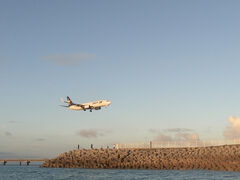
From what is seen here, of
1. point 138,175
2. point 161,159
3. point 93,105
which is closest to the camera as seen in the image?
point 138,175

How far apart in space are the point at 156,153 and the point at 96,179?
31.0 m

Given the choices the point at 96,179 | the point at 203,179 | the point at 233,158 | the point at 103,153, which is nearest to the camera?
the point at 203,179

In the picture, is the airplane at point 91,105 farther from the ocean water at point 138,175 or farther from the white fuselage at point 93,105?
the ocean water at point 138,175

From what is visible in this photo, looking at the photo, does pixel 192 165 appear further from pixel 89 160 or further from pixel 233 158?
pixel 89 160

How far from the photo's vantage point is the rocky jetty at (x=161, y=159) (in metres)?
78.2

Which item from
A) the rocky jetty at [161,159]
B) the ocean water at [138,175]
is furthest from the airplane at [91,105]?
the ocean water at [138,175]

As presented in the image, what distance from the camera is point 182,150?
3501 inches

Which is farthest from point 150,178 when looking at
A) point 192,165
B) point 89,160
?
point 89,160

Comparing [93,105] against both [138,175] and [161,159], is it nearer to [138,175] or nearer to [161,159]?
[161,159]

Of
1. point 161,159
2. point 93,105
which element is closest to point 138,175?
point 161,159

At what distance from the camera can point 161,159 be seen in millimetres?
84312

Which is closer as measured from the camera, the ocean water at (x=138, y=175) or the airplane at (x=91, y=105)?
the ocean water at (x=138, y=175)

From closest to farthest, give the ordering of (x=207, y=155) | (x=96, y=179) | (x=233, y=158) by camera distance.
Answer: (x=96, y=179) → (x=233, y=158) → (x=207, y=155)

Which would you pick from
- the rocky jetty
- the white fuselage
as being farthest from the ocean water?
the white fuselage
